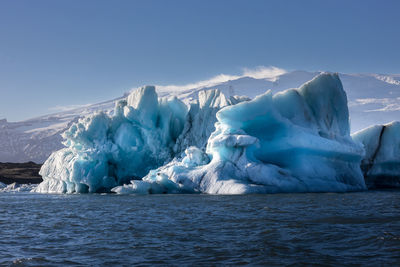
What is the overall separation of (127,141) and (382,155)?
1695 cm

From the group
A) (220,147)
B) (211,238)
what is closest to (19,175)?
(220,147)

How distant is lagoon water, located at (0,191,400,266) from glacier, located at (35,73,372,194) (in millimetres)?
8916

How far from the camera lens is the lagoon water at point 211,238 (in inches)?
261

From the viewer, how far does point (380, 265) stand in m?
5.92

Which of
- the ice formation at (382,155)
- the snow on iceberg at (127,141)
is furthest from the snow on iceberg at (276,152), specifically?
the snow on iceberg at (127,141)

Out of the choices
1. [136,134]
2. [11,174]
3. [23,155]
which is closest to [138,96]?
[136,134]

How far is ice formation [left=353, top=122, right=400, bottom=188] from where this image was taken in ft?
92.2

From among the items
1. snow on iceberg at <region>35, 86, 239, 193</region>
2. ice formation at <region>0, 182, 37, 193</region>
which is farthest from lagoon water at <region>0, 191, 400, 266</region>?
ice formation at <region>0, 182, 37, 193</region>

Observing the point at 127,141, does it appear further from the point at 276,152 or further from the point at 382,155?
the point at 382,155

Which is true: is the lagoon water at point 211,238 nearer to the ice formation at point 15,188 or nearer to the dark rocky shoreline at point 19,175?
the ice formation at point 15,188

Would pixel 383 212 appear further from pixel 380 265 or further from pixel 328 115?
pixel 328 115

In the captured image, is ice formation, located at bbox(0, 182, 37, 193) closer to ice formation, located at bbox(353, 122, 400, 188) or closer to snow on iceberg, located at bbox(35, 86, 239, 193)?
snow on iceberg, located at bbox(35, 86, 239, 193)

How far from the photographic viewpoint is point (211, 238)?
27.5 feet

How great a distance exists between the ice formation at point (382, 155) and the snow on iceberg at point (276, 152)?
12.7 feet
